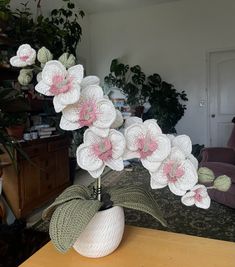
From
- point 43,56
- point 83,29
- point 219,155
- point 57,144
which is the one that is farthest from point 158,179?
point 83,29

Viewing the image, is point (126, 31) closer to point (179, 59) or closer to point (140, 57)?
point (140, 57)

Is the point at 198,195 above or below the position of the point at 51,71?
below

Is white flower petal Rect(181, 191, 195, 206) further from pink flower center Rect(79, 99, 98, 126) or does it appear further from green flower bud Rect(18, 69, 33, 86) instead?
green flower bud Rect(18, 69, 33, 86)

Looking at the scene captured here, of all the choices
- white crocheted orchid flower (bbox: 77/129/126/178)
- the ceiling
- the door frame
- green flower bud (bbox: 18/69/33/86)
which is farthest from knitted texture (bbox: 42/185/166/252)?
the ceiling

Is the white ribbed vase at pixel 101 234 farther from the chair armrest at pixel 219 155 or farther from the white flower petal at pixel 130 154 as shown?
the chair armrest at pixel 219 155

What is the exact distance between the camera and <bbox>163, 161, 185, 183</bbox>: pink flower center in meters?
0.62

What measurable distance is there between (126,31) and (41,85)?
495 centimetres

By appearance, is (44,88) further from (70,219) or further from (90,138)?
(70,219)

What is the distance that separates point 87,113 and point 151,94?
4369mm

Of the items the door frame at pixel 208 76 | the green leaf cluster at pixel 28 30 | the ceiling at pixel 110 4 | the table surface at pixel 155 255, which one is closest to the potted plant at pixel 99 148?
the table surface at pixel 155 255

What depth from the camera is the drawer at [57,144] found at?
3.01 m

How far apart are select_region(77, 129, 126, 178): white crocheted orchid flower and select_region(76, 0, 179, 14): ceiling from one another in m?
4.70

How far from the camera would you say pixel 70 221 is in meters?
0.62

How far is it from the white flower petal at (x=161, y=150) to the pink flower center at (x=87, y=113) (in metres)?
0.16
